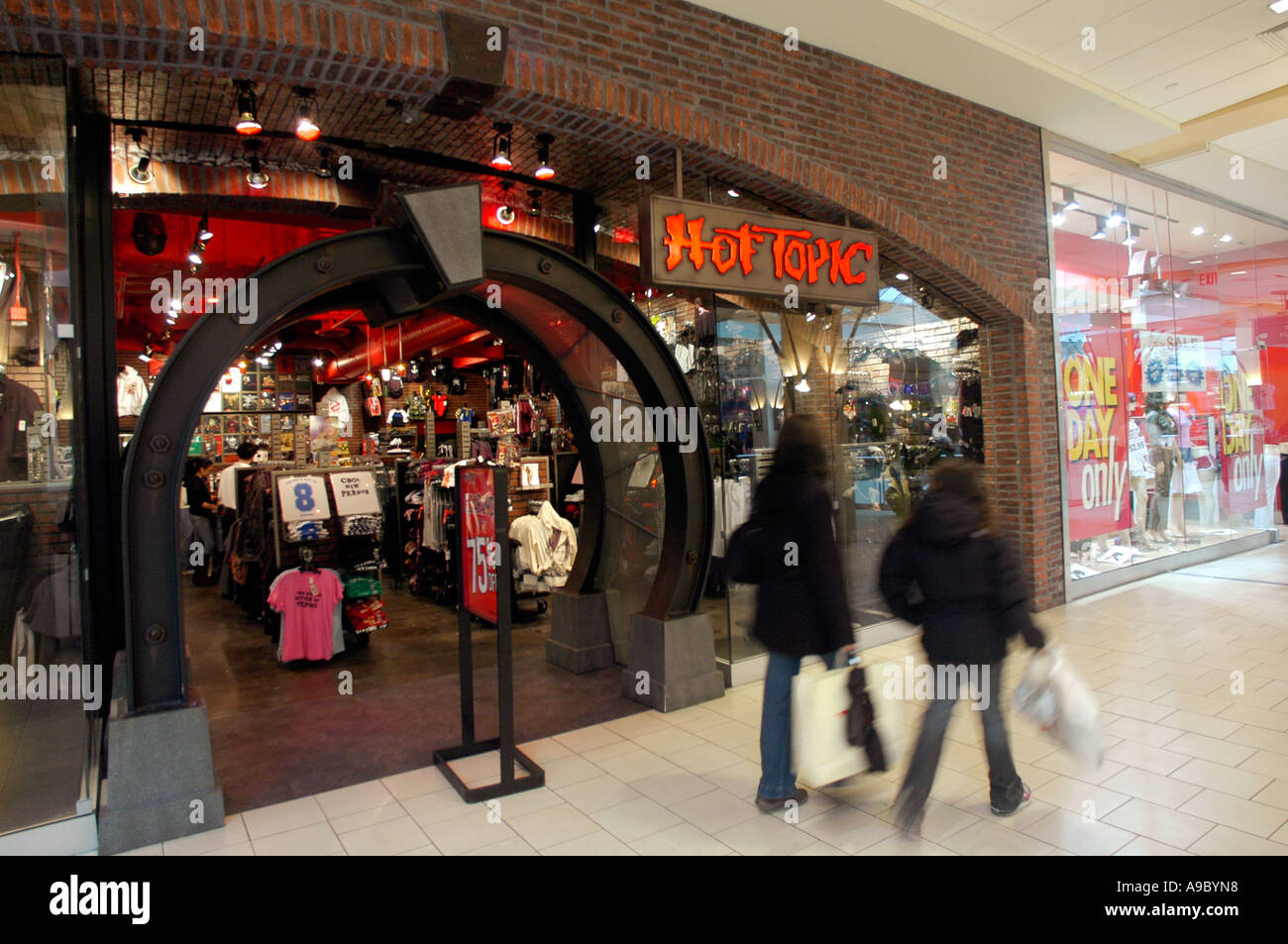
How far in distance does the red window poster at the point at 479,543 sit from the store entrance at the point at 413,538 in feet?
3.03

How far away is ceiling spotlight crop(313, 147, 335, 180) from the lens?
5.24 m

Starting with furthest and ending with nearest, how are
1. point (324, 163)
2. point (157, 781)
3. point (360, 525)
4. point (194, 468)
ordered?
1. point (194, 468)
2. point (360, 525)
3. point (324, 163)
4. point (157, 781)

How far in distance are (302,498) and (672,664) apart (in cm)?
348

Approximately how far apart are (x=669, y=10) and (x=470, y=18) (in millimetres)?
1387

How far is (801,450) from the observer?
10.7 feet

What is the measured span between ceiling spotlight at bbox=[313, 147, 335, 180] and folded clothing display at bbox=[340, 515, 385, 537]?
2.71 meters

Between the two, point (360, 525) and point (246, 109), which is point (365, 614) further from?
point (246, 109)

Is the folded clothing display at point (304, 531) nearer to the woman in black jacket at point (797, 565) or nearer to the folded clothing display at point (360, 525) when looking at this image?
the folded clothing display at point (360, 525)

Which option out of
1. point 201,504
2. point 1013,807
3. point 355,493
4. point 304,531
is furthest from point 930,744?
point 201,504

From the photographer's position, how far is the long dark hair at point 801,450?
3.26 metres

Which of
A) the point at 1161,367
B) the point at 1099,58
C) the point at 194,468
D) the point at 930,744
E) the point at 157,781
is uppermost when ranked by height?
the point at 1099,58

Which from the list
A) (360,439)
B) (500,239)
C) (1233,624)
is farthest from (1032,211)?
(360,439)

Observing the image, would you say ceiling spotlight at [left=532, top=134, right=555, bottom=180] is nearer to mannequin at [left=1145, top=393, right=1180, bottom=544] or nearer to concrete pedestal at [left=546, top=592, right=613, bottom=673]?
concrete pedestal at [left=546, top=592, right=613, bottom=673]

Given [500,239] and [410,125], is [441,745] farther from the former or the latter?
[410,125]
